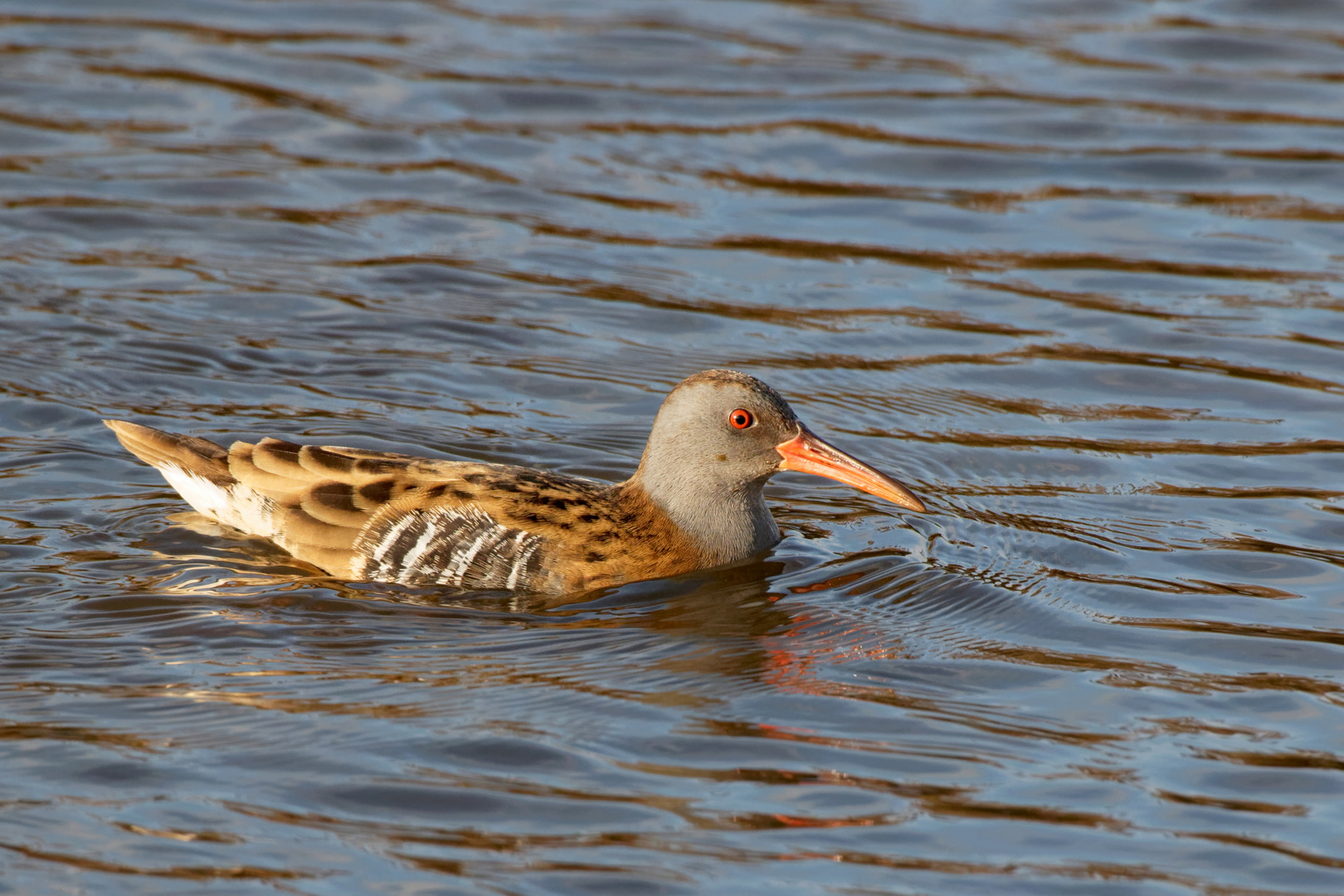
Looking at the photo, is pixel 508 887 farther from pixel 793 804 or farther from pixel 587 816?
pixel 793 804

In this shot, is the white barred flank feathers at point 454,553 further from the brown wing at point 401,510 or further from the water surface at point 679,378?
the water surface at point 679,378

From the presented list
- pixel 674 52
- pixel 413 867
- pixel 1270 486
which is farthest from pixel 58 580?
pixel 674 52

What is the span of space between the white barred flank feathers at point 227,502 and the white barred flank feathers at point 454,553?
2.07ft

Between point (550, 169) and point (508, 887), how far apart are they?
871 cm

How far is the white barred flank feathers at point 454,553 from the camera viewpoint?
8.78 meters

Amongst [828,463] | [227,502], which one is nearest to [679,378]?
[828,463]

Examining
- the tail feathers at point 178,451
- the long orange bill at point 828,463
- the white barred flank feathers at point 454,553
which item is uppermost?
the long orange bill at point 828,463

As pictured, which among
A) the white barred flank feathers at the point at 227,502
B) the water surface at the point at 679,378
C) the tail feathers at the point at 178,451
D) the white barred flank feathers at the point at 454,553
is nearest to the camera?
the water surface at the point at 679,378

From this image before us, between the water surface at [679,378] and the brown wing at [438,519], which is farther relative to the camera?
the brown wing at [438,519]

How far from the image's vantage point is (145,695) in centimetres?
755

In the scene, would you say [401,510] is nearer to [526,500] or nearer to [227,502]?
[526,500]

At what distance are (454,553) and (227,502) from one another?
4.12ft

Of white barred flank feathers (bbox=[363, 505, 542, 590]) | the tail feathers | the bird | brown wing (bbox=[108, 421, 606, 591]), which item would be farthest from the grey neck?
the tail feathers

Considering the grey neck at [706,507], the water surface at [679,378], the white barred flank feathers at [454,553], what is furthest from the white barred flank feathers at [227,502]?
the grey neck at [706,507]
